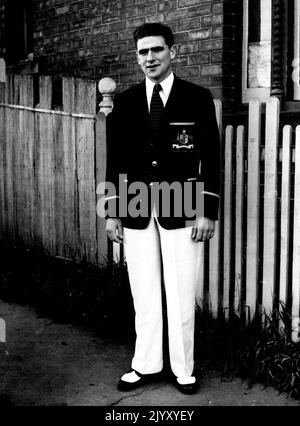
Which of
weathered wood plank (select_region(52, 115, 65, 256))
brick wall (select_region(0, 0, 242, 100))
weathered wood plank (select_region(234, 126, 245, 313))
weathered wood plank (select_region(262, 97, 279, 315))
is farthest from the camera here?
brick wall (select_region(0, 0, 242, 100))

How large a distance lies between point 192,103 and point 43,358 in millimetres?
1956

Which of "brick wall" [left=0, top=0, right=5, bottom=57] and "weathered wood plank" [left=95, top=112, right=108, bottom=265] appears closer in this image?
"weathered wood plank" [left=95, top=112, right=108, bottom=265]

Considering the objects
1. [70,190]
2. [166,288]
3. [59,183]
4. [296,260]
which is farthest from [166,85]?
[59,183]

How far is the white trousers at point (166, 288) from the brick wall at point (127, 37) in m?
2.81

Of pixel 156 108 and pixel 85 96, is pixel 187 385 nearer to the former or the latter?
pixel 156 108

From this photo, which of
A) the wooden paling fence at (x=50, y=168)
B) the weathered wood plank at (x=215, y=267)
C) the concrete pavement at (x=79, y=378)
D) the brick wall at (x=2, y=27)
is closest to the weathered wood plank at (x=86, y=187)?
the wooden paling fence at (x=50, y=168)

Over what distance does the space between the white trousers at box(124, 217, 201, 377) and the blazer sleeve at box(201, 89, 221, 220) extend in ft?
0.64

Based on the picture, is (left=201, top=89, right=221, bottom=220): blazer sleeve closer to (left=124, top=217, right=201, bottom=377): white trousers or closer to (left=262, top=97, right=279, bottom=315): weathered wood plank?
(left=124, top=217, right=201, bottom=377): white trousers

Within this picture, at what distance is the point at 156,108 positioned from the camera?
11.8ft

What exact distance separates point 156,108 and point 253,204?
39.6 inches

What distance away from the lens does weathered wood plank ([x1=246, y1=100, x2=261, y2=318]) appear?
405cm

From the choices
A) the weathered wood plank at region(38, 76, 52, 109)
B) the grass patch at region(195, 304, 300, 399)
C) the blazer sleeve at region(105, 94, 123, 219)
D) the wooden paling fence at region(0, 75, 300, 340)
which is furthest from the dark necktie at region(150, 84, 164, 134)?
the weathered wood plank at region(38, 76, 52, 109)

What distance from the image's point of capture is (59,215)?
5781 millimetres
